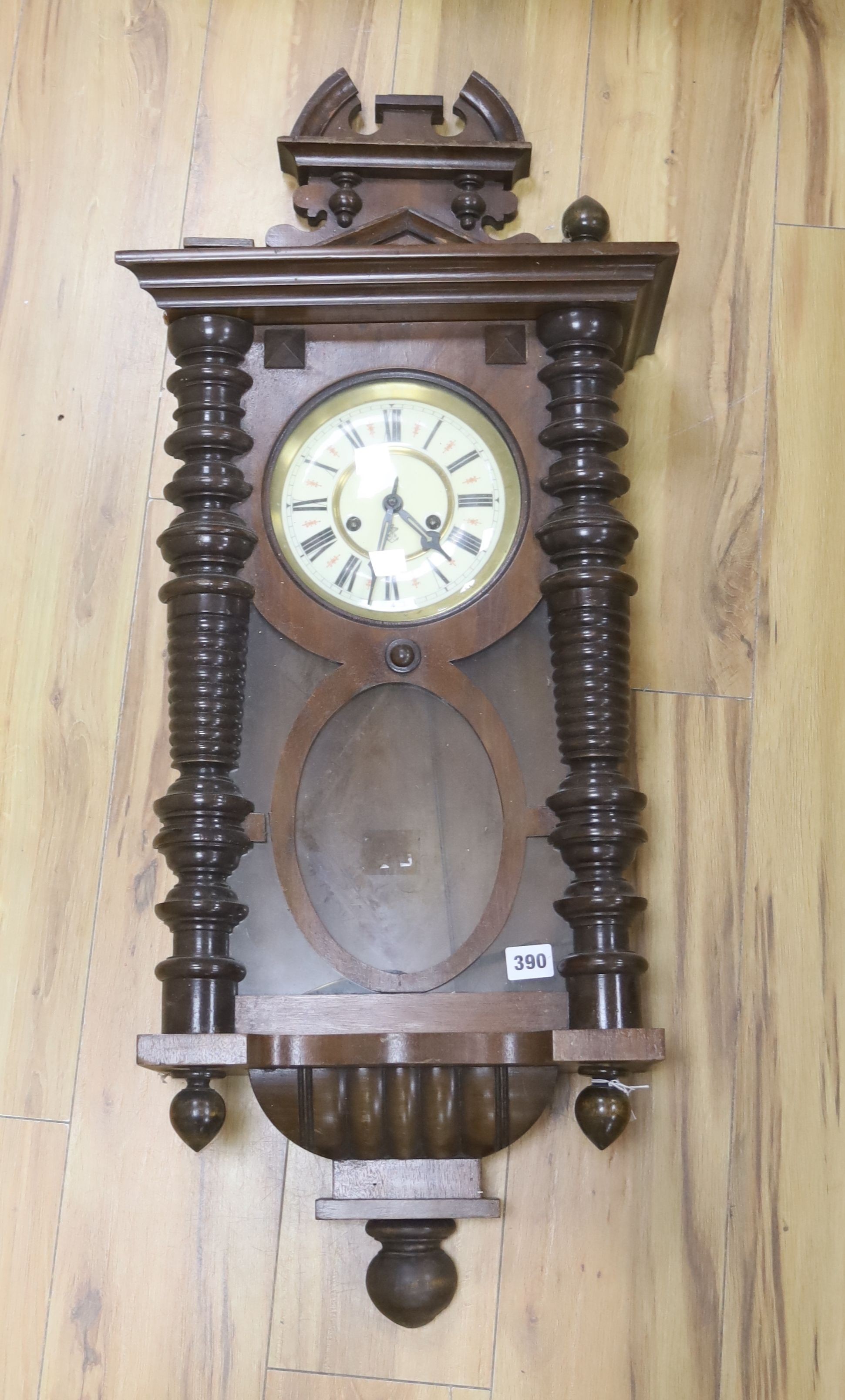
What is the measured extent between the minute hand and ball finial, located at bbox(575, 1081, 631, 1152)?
0.52 m

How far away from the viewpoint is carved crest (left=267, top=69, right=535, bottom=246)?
4.48ft

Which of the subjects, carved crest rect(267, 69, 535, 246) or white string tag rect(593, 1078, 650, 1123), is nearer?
white string tag rect(593, 1078, 650, 1123)

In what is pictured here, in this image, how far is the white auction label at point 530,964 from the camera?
3.86 ft

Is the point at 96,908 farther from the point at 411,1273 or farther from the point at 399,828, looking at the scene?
the point at 411,1273

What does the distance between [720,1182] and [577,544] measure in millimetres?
638

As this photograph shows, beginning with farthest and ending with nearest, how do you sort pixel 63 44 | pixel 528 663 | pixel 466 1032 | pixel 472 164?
1. pixel 63 44
2. pixel 472 164
3. pixel 528 663
4. pixel 466 1032

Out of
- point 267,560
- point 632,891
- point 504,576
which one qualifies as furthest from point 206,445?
point 632,891

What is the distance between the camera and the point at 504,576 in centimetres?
124

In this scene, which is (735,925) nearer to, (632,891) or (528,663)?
(632,891)

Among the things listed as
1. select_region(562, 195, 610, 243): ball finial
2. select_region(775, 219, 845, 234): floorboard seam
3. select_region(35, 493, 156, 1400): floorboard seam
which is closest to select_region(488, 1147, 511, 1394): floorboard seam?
select_region(35, 493, 156, 1400): floorboard seam

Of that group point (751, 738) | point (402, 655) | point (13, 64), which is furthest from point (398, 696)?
point (13, 64)

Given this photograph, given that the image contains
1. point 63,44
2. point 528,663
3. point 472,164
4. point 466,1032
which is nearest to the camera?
point 466,1032

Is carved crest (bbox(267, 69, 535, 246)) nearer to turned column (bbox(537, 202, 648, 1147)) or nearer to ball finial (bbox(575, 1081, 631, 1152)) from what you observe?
turned column (bbox(537, 202, 648, 1147))

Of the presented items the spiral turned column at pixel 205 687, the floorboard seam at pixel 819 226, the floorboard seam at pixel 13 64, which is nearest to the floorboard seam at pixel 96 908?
the spiral turned column at pixel 205 687
